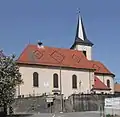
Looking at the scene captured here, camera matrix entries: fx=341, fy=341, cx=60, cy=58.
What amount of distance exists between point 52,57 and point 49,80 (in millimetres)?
6547

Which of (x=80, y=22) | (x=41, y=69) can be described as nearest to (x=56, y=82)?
(x=41, y=69)

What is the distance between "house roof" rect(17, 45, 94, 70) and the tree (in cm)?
2830

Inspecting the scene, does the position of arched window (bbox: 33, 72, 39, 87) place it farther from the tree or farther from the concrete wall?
the tree

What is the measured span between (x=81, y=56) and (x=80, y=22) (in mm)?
15697

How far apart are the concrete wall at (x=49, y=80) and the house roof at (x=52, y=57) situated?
1386mm

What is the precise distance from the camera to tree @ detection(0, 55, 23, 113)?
4047 centimetres

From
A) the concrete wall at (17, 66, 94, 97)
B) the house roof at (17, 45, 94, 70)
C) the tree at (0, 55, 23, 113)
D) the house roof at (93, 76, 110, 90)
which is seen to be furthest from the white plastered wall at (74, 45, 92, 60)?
the tree at (0, 55, 23, 113)

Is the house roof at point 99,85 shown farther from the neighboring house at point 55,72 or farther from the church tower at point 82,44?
the church tower at point 82,44

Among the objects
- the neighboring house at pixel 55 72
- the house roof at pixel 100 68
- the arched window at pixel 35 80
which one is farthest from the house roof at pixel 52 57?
the house roof at pixel 100 68

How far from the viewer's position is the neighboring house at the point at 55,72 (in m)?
71.5

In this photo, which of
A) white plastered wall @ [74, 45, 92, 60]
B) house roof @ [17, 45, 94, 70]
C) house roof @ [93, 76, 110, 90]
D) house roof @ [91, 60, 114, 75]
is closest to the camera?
house roof @ [17, 45, 94, 70]

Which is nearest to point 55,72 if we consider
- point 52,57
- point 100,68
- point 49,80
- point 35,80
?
point 49,80

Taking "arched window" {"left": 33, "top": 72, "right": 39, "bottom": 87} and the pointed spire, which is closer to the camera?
"arched window" {"left": 33, "top": 72, "right": 39, "bottom": 87}

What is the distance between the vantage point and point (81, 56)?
3260 inches
